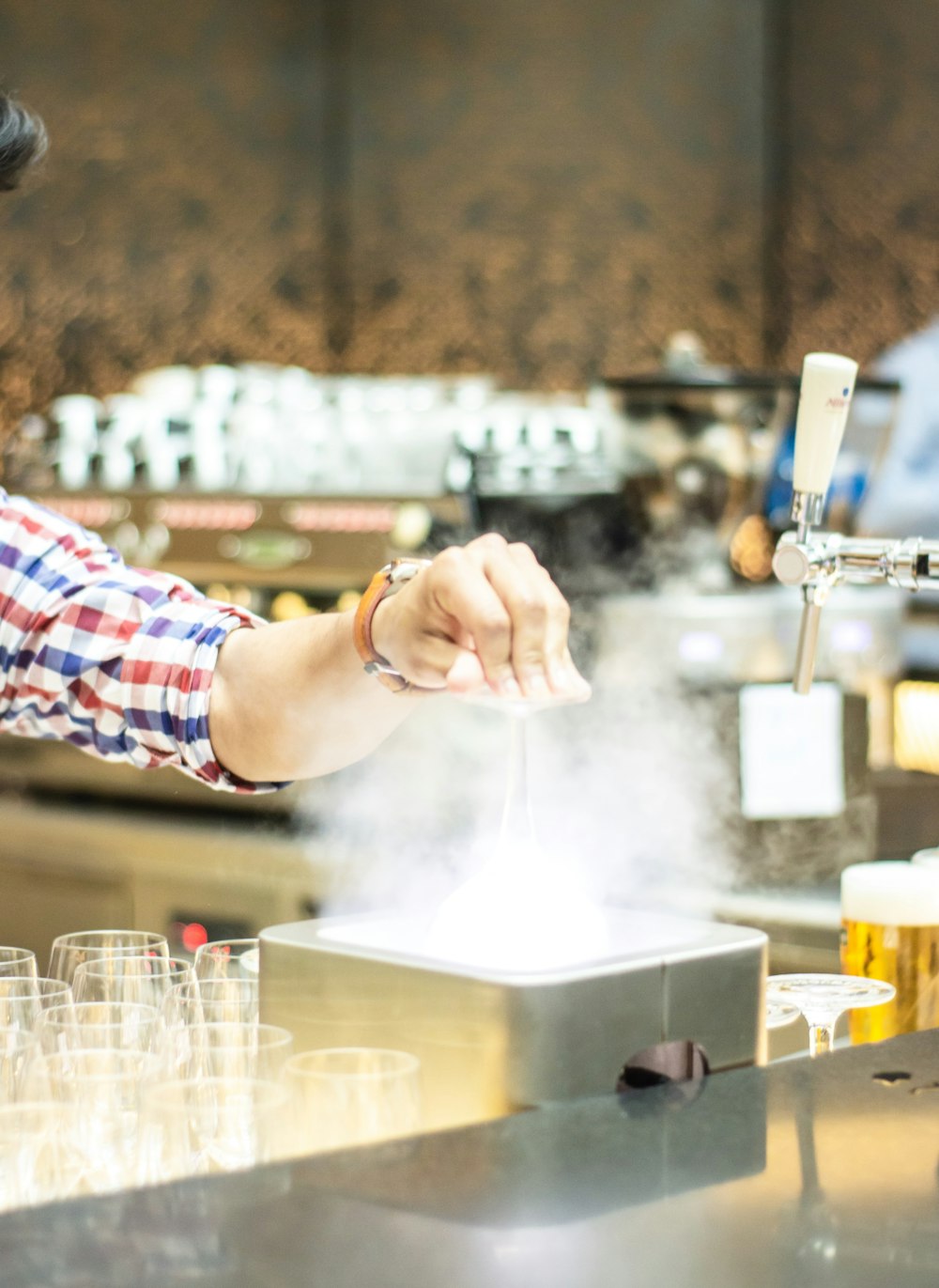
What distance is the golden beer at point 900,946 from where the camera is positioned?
1.45 m

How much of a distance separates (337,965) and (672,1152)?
252 mm

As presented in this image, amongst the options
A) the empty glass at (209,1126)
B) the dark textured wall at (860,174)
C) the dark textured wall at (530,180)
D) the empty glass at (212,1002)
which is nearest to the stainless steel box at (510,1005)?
the empty glass at (212,1002)

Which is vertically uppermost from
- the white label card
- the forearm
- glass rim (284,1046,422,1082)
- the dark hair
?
the dark hair

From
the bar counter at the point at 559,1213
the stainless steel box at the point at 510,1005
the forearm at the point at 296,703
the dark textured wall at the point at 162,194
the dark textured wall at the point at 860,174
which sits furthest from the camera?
the dark textured wall at the point at 860,174

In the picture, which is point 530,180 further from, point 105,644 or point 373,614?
point 373,614

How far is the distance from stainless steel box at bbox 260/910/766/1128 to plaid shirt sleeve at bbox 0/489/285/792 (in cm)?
43

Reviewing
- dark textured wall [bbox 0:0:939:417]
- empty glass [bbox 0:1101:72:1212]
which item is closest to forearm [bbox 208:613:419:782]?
empty glass [bbox 0:1101:72:1212]

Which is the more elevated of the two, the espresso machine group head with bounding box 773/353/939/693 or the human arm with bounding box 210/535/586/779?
the espresso machine group head with bounding box 773/353/939/693

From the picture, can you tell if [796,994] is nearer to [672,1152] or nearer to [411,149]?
[672,1152]

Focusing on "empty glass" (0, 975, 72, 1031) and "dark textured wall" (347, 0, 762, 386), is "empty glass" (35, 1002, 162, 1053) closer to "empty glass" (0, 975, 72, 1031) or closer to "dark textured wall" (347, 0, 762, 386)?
"empty glass" (0, 975, 72, 1031)

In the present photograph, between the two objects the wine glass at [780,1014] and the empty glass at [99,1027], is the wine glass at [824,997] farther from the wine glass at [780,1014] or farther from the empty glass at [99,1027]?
the empty glass at [99,1027]

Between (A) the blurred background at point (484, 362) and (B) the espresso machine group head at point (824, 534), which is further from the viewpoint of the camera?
(A) the blurred background at point (484, 362)

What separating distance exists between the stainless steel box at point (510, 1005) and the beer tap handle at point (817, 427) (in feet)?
1.24

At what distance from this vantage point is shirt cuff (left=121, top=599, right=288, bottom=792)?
1.55 meters
